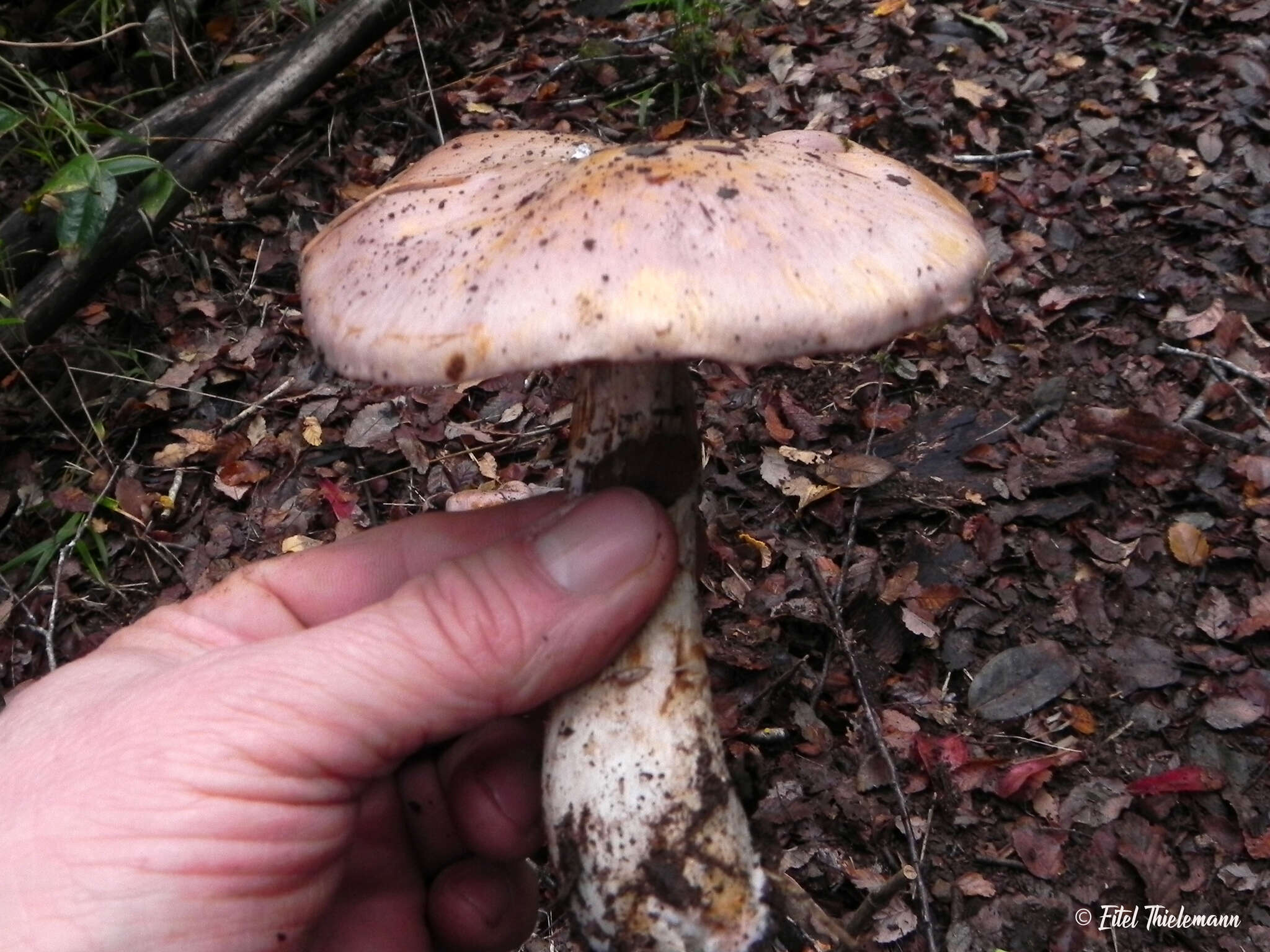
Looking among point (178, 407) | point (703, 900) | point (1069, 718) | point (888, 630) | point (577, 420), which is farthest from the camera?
point (178, 407)

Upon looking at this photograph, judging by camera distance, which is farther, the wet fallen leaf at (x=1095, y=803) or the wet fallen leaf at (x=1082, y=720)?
the wet fallen leaf at (x=1082, y=720)

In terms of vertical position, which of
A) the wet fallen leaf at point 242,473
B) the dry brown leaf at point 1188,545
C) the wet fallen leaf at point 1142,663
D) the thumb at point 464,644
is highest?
the thumb at point 464,644

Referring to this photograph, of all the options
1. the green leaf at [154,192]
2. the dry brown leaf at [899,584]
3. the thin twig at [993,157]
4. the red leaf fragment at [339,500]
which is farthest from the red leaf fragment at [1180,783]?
the green leaf at [154,192]

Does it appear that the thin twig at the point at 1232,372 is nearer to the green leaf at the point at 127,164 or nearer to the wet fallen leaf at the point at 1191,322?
the wet fallen leaf at the point at 1191,322

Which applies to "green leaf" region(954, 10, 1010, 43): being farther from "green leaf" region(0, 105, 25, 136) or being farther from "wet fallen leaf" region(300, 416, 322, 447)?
"green leaf" region(0, 105, 25, 136)

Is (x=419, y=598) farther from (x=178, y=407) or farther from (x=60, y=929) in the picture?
(x=178, y=407)

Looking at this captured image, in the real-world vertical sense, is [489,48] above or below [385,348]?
below

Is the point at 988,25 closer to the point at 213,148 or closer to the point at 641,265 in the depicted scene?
the point at 213,148

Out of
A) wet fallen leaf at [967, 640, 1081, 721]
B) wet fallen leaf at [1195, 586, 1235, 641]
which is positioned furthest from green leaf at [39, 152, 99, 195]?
wet fallen leaf at [1195, 586, 1235, 641]

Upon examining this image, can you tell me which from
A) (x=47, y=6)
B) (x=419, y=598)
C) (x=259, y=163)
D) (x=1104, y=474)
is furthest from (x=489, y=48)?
(x=419, y=598)
